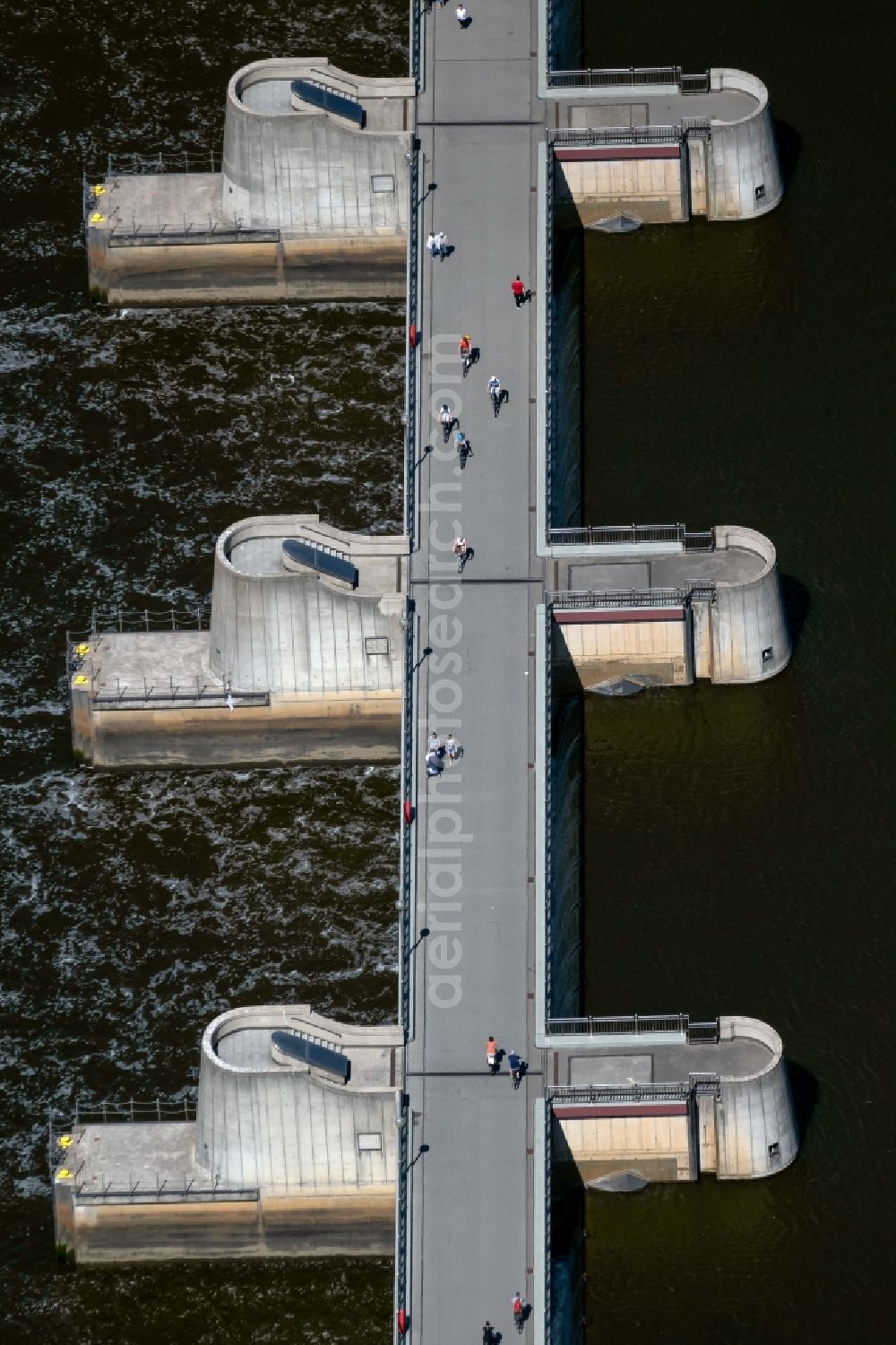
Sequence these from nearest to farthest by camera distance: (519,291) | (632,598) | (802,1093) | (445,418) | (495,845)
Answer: (802,1093) → (495,845) → (632,598) → (445,418) → (519,291)

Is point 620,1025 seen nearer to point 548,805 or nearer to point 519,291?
point 548,805

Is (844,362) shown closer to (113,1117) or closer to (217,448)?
(217,448)

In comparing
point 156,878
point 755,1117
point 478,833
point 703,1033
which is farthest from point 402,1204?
point 156,878

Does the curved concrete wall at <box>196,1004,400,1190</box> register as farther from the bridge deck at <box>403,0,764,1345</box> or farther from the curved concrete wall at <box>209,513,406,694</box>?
the curved concrete wall at <box>209,513,406,694</box>

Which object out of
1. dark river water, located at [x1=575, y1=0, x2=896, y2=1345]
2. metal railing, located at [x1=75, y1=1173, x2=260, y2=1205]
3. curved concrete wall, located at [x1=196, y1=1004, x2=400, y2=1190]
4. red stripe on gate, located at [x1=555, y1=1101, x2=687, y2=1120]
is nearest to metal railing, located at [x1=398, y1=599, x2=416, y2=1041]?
curved concrete wall, located at [x1=196, y1=1004, x2=400, y2=1190]

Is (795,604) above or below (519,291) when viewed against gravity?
below

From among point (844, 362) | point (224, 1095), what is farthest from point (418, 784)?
point (844, 362)

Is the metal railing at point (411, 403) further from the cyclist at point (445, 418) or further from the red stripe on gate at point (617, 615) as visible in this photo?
the red stripe on gate at point (617, 615)

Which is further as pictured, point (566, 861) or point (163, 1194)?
point (566, 861)
